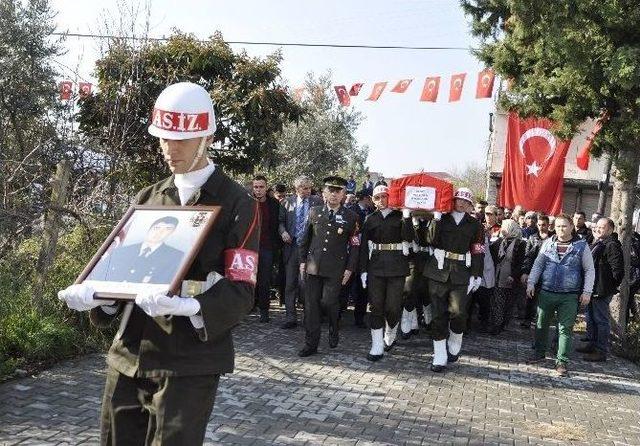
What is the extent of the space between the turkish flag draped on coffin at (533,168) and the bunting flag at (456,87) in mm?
1574

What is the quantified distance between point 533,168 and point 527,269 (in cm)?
827

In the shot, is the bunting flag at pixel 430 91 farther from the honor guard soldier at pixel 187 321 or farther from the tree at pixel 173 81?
the honor guard soldier at pixel 187 321

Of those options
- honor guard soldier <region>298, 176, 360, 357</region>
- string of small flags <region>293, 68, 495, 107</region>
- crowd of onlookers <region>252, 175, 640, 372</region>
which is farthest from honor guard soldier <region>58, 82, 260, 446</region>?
string of small flags <region>293, 68, 495, 107</region>

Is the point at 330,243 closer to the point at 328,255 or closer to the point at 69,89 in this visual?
the point at 328,255

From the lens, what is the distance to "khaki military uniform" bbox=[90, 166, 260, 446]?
2.53 m

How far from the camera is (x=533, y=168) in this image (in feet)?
58.1

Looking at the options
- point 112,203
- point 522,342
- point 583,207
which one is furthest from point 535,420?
point 583,207

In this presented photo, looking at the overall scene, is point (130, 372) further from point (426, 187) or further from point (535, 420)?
point (426, 187)

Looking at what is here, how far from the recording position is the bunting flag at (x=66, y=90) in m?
9.14

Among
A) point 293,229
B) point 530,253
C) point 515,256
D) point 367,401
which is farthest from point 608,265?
point 367,401

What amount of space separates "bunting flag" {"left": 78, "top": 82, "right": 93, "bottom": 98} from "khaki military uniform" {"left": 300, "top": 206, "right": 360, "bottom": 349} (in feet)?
12.8

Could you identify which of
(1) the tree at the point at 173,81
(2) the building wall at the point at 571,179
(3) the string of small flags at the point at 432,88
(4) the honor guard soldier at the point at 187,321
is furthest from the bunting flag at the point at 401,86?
(4) the honor guard soldier at the point at 187,321

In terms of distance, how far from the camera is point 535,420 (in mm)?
6121

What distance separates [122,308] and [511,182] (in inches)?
Result: 647
